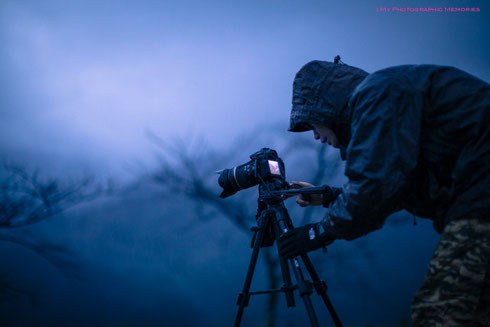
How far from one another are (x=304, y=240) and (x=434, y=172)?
547 mm

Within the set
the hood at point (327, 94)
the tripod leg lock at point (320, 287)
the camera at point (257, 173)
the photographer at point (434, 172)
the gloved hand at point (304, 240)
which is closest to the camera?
the photographer at point (434, 172)

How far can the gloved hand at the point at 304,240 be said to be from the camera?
114 cm

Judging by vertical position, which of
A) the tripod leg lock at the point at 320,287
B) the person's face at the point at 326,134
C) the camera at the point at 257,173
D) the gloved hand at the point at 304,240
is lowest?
the tripod leg lock at the point at 320,287

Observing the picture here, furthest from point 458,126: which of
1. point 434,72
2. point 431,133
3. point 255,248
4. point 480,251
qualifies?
point 255,248

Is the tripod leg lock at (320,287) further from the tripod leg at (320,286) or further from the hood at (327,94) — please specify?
the hood at (327,94)

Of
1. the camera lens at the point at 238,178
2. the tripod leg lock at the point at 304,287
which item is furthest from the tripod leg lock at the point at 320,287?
the camera lens at the point at 238,178

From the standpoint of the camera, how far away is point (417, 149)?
0.86 metres

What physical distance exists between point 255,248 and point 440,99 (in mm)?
1147

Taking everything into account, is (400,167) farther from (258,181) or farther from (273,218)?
(258,181)

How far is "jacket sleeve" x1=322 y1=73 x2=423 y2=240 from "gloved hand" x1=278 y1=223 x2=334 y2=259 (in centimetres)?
20

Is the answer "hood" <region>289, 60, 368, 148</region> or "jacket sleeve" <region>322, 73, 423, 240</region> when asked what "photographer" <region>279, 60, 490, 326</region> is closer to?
"jacket sleeve" <region>322, 73, 423, 240</region>

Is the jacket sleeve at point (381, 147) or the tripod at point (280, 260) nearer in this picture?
the jacket sleeve at point (381, 147)

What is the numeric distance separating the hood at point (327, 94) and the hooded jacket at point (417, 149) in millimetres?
242

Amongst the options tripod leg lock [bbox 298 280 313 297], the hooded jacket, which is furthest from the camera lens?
the hooded jacket
